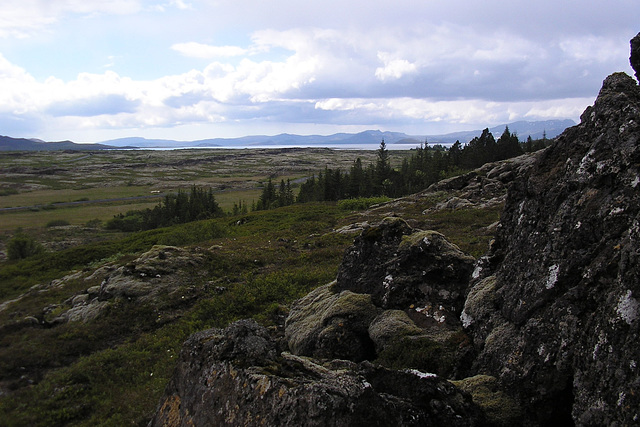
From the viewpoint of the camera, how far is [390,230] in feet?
51.7

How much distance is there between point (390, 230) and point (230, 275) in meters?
15.7

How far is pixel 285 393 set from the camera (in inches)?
263

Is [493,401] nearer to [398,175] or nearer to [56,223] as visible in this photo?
[398,175]

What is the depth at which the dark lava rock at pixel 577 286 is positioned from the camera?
5699 millimetres

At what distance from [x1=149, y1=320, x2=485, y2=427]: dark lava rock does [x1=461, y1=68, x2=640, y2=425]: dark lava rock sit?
5.39ft

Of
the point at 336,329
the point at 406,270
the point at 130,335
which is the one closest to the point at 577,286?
the point at 406,270

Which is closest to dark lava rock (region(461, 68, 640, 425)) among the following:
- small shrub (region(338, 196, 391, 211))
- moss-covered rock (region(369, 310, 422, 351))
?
moss-covered rock (region(369, 310, 422, 351))

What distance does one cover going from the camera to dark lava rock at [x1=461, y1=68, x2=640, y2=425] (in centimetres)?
570

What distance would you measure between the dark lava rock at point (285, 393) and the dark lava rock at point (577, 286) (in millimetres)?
1644

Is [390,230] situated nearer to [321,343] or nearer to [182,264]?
[321,343]

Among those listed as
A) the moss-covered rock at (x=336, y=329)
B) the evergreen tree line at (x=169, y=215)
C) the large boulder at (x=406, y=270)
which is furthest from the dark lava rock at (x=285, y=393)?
the evergreen tree line at (x=169, y=215)

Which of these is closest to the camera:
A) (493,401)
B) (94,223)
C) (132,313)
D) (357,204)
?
(493,401)

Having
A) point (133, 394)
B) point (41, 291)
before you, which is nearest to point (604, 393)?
point (133, 394)

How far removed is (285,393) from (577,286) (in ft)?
19.6
